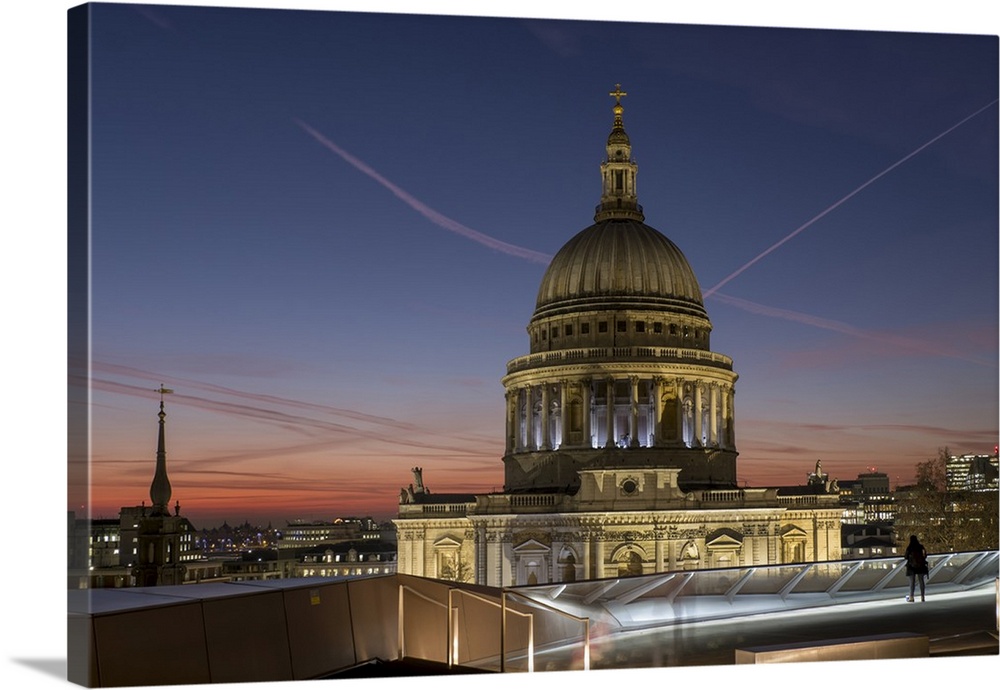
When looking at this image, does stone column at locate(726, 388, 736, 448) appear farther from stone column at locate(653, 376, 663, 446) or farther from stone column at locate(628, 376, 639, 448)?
stone column at locate(628, 376, 639, 448)

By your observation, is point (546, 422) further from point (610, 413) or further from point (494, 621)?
point (494, 621)

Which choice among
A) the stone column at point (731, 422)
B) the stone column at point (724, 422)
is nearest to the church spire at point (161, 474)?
the stone column at point (724, 422)

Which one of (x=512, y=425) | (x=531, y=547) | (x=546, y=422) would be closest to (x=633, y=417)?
(x=546, y=422)

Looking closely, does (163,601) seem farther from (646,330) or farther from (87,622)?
(646,330)

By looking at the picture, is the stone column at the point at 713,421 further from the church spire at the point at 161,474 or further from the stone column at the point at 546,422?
the church spire at the point at 161,474

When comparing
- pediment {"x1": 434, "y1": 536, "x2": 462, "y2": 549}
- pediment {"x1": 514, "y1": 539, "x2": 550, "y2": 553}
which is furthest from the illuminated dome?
pediment {"x1": 514, "y1": 539, "x2": 550, "y2": 553}
